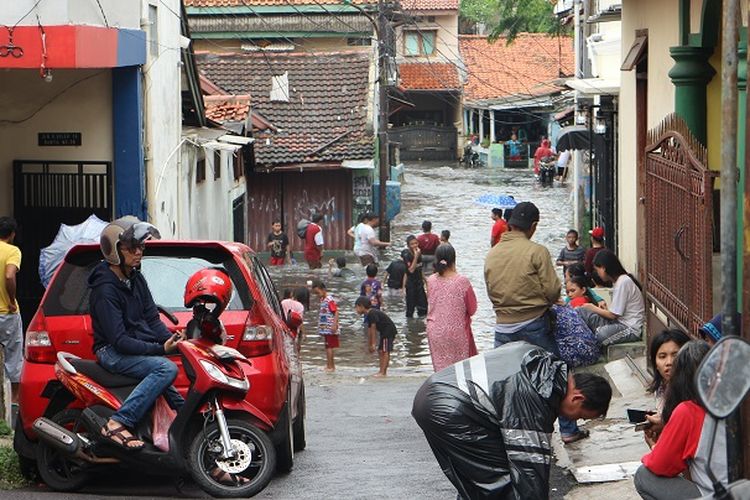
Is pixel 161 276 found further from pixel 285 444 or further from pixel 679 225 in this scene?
pixel 679 225

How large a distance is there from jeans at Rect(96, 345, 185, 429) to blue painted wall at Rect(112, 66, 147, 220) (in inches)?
Result: 276

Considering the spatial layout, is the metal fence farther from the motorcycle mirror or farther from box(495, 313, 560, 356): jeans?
the motorcycle mirror

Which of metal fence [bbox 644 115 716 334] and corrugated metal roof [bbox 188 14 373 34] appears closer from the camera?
metal fence [bbox 644 115 716 334]

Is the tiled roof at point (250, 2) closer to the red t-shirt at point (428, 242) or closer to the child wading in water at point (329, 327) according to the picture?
the red t-shirt at point (428, 242)

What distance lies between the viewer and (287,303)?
16.4 meters

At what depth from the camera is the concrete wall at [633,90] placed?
1430 cm

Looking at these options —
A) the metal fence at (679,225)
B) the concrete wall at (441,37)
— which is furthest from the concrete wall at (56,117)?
the concrete wall at (441,37)

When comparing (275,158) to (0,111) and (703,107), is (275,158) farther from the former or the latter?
(703,107)

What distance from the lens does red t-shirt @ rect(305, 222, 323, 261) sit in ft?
89.2

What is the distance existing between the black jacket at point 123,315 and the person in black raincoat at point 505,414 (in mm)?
2775

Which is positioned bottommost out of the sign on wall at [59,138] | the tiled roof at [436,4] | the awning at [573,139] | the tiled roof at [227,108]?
the sign on wall at [59,138]

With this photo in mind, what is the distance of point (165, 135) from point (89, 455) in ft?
31.0

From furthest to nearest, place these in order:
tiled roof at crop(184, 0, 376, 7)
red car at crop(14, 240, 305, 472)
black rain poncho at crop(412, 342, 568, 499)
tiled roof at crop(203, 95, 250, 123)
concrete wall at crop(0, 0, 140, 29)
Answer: tiled roof at crop(184, 0, 376, 7) → tiled roof at crop(203, 95, 250, 123) → concrete wall at crop(0, 0, 140, 29) → red car at crop(14, 240, 305, 472) → black rain poncho at crop(412, 342, 568, 499)

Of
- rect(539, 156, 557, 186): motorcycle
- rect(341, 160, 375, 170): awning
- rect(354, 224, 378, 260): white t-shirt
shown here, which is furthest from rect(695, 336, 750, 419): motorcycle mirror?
rect(539, 156, 557, 186): motorcycle
